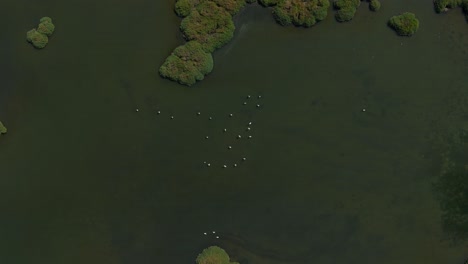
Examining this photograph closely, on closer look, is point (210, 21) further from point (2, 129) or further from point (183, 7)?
point (2, 129)

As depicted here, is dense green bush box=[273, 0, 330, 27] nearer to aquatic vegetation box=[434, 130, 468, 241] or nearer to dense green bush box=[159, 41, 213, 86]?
dense green bush box=[159, 41, 213, 86]

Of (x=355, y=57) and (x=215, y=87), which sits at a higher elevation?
(x=355, y=57)

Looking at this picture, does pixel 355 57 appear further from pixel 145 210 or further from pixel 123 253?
pixel 123 253

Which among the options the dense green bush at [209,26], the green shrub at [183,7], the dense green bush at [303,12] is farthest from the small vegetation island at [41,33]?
the dense green bush at [303,12]

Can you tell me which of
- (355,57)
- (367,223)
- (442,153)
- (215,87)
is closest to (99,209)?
(215,87)

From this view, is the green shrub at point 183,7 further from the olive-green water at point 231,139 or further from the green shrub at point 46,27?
the green shrub at point 46,27

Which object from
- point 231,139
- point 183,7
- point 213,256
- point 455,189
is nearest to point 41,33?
point 183,7
